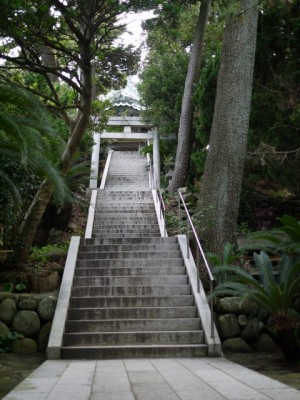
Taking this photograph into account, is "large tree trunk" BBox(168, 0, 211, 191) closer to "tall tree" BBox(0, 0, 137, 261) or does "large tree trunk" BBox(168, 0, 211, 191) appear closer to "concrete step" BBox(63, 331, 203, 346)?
"tall tree" BBox(0, 0, 137, 261)

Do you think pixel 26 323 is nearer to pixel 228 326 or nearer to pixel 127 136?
pixel 228 326

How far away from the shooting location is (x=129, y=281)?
7914 millimetres

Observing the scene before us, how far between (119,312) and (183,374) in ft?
7.86

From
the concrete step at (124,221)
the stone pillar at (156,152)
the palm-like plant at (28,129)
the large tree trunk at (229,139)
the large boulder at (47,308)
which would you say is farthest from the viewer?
the stone pillar at (156,152)

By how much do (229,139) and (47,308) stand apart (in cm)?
502

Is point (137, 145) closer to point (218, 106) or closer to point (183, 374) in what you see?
point (218, 106)

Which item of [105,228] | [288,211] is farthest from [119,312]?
Result: [288,211]

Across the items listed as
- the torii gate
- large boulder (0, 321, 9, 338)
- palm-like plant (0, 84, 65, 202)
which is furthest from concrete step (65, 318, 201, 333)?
the torii gate

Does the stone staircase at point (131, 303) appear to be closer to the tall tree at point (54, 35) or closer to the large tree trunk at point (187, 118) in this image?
the tall tree at point (54, 35)

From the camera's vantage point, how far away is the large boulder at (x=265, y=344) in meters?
6.91

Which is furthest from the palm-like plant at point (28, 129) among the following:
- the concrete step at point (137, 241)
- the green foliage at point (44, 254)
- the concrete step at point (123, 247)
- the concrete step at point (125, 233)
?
the concrete step at point (125, 233)

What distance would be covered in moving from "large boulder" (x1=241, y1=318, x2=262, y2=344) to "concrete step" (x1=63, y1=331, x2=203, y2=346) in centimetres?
85

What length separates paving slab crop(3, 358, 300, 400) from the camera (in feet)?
12.5

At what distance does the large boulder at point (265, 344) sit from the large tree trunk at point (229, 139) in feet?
7.98
